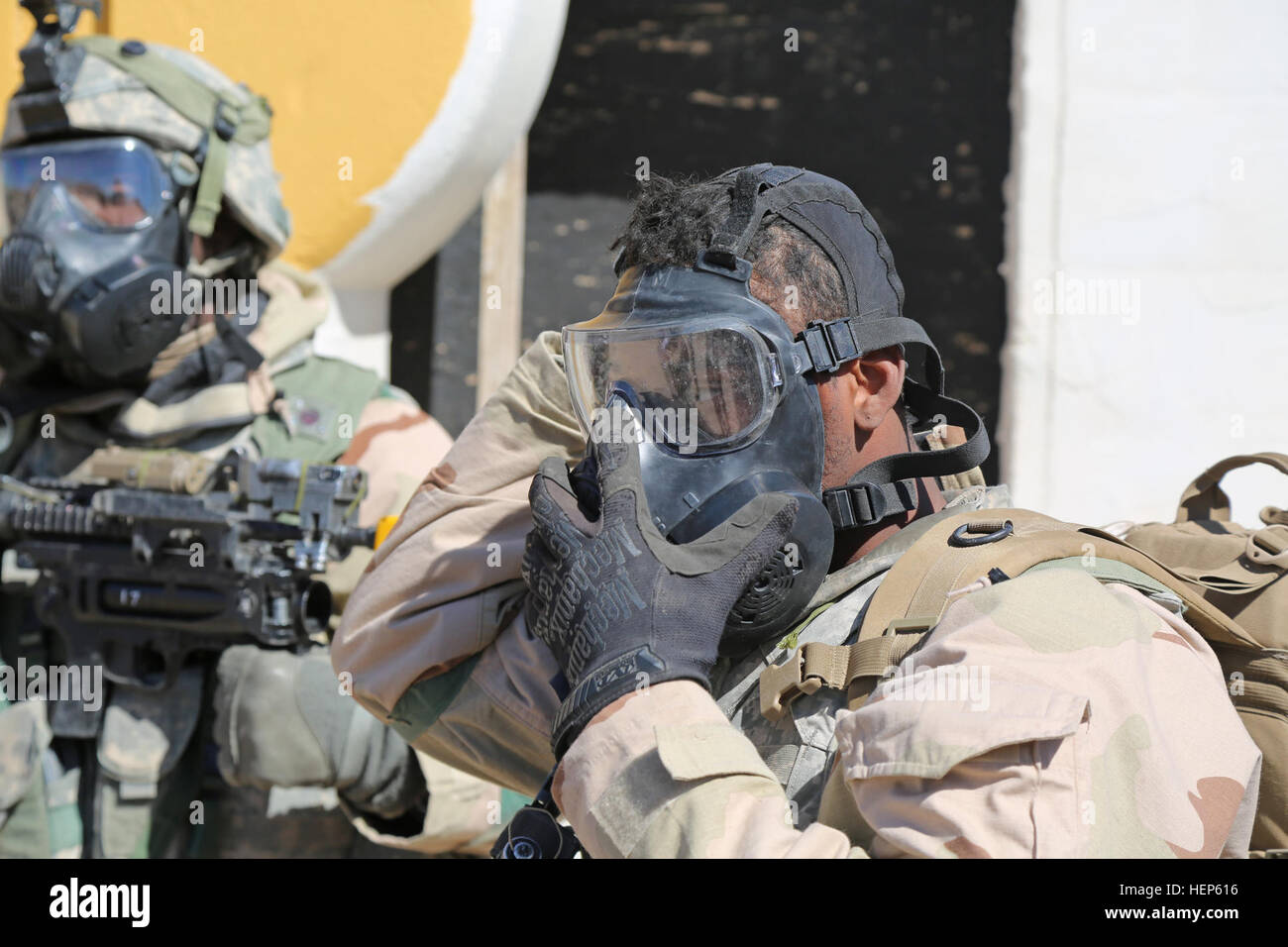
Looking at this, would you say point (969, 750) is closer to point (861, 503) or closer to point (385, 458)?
point (861, 503)

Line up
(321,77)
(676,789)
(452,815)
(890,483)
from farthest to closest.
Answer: (321,77)
(452,815)
(890,483)
(676,789)

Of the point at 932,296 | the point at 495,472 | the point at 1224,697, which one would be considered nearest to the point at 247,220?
the point at 495,472

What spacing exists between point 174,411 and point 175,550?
49 centimetres

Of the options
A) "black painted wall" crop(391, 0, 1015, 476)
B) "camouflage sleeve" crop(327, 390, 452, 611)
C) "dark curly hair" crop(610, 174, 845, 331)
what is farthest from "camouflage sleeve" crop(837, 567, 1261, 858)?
"black painted wall" crop(391, 0, 1015, 476)

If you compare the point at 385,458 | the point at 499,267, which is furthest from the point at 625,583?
the point at 499,267

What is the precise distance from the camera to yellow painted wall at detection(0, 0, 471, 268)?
13.3 ft

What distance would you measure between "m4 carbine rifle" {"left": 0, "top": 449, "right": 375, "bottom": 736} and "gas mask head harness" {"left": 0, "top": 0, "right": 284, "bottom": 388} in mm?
326

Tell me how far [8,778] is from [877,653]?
256 centimetres

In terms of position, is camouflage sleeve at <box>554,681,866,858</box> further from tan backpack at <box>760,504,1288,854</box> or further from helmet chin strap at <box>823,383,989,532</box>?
helmet chin strap at <box>823,383,989,532</box>

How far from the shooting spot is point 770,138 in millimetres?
4594

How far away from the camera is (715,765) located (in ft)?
4.43

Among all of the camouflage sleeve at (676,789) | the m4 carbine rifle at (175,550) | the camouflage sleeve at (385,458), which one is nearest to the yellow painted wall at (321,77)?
the camouflage sleeve at (385,458)

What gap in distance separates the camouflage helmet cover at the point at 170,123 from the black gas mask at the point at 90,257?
0.19ft

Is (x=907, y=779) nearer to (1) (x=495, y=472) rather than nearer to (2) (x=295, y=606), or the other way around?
(1) (x=495, y=472)
